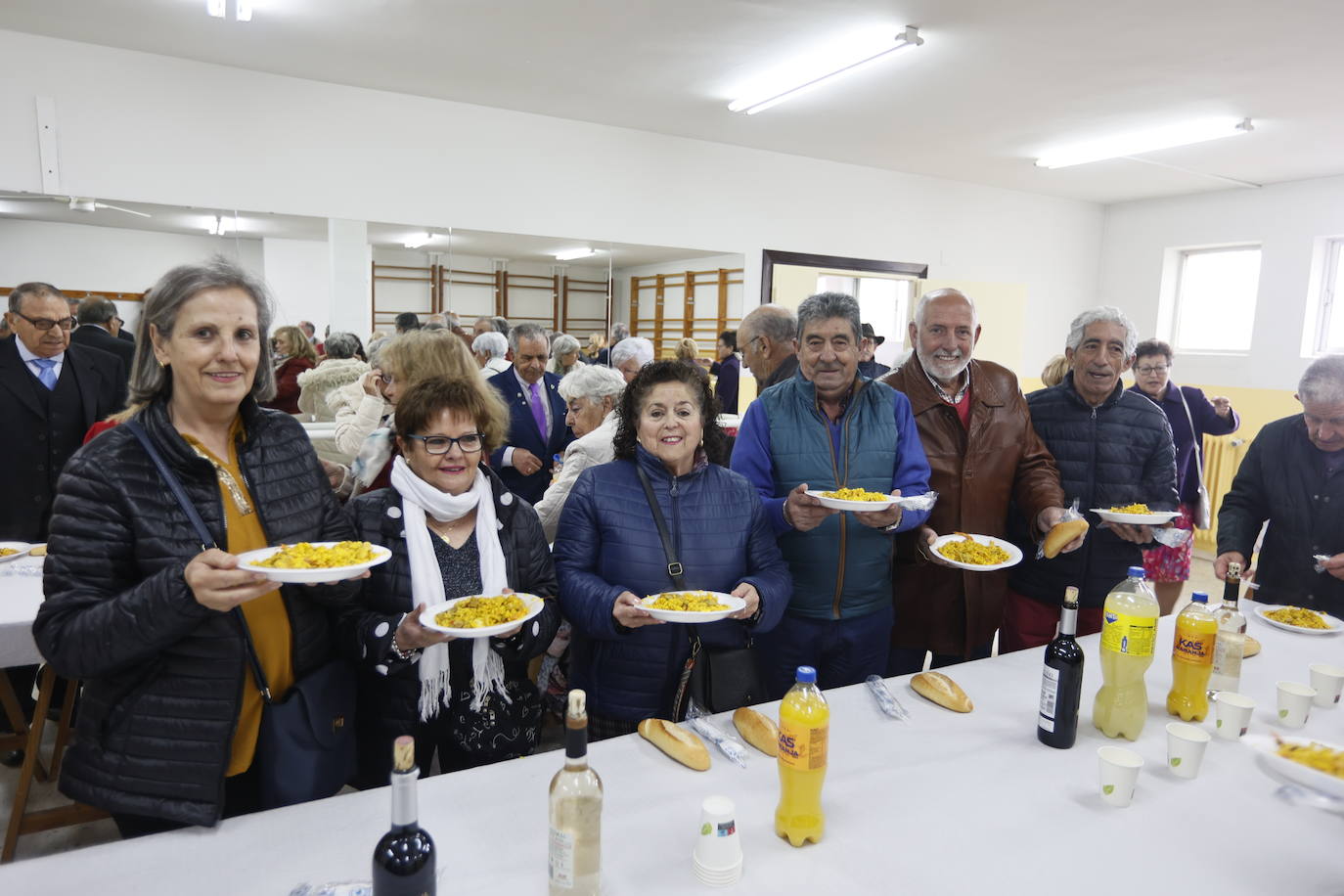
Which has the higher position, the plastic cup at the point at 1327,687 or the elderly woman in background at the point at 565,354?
the elderly woman in background at the point at 565,354

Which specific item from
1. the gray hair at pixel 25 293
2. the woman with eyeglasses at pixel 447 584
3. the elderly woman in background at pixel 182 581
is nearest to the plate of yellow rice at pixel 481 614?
the woman with eyeglasses at pixel 447 584

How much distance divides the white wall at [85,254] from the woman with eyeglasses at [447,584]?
4251 millimetres

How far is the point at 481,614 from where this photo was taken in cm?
161

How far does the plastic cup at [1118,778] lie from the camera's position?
142 cm

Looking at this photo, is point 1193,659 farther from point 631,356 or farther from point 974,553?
point 631,356

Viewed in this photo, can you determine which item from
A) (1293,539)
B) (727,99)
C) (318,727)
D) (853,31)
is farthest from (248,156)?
(1293,539)

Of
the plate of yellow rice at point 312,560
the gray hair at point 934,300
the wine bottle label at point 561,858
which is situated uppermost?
the gray hair at point 934,300

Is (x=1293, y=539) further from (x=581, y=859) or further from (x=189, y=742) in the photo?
(x=189, y=742)

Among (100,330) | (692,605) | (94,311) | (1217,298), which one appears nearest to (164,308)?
(692,605)

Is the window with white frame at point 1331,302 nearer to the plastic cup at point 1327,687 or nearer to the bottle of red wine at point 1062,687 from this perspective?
the plastic cup at point 1327,687

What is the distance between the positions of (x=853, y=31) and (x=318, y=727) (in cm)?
470

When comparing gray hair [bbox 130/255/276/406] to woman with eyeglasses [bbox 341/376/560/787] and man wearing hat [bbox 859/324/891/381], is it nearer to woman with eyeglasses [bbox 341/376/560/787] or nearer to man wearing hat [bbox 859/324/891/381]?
woman with eyeglasses [bbox 341/376/560/787]

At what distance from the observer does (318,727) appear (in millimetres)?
1528

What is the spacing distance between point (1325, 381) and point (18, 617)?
4266mm
